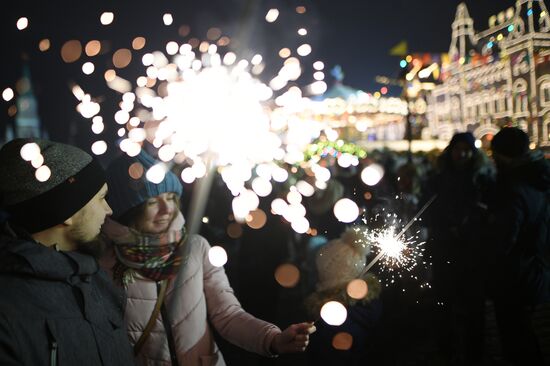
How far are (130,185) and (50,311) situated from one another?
1.13 meters

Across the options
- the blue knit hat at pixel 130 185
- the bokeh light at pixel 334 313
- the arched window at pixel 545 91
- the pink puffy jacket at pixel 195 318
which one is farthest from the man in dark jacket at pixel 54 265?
the arched window at pixel 545 91

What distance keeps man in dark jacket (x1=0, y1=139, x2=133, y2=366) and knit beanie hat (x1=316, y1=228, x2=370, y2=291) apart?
1350mm

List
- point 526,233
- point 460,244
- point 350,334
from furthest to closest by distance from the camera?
1. point 460,244
2. point 526,233
3. point 350,334

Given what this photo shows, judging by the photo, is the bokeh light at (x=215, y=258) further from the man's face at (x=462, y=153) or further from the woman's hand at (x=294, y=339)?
the man's face at (x=462, y=153)

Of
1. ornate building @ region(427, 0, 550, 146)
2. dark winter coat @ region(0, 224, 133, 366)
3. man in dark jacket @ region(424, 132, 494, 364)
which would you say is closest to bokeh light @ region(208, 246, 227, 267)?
dark winter coat @ region(0, 224, 133, 366)

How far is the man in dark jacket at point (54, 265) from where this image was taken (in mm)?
1444

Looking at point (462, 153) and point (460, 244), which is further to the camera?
point (462, 153)

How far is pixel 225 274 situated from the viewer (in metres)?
2.94

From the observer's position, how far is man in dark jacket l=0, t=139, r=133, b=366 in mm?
1444

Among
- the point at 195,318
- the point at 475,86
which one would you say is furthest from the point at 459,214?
the point at 475,86

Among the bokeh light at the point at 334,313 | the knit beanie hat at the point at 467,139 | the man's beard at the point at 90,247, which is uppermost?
the knit beanie hat at the point at 467,139

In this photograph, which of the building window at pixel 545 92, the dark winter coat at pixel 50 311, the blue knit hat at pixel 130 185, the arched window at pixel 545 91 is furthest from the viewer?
the building window at pixel 545 92

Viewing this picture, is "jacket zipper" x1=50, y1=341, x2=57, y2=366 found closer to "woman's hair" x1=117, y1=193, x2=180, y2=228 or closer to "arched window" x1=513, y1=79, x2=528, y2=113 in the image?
"woman's hair" x1=117, y1=193, x2=180, y2=228

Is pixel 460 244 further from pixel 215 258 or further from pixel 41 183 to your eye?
pixel 41 183
